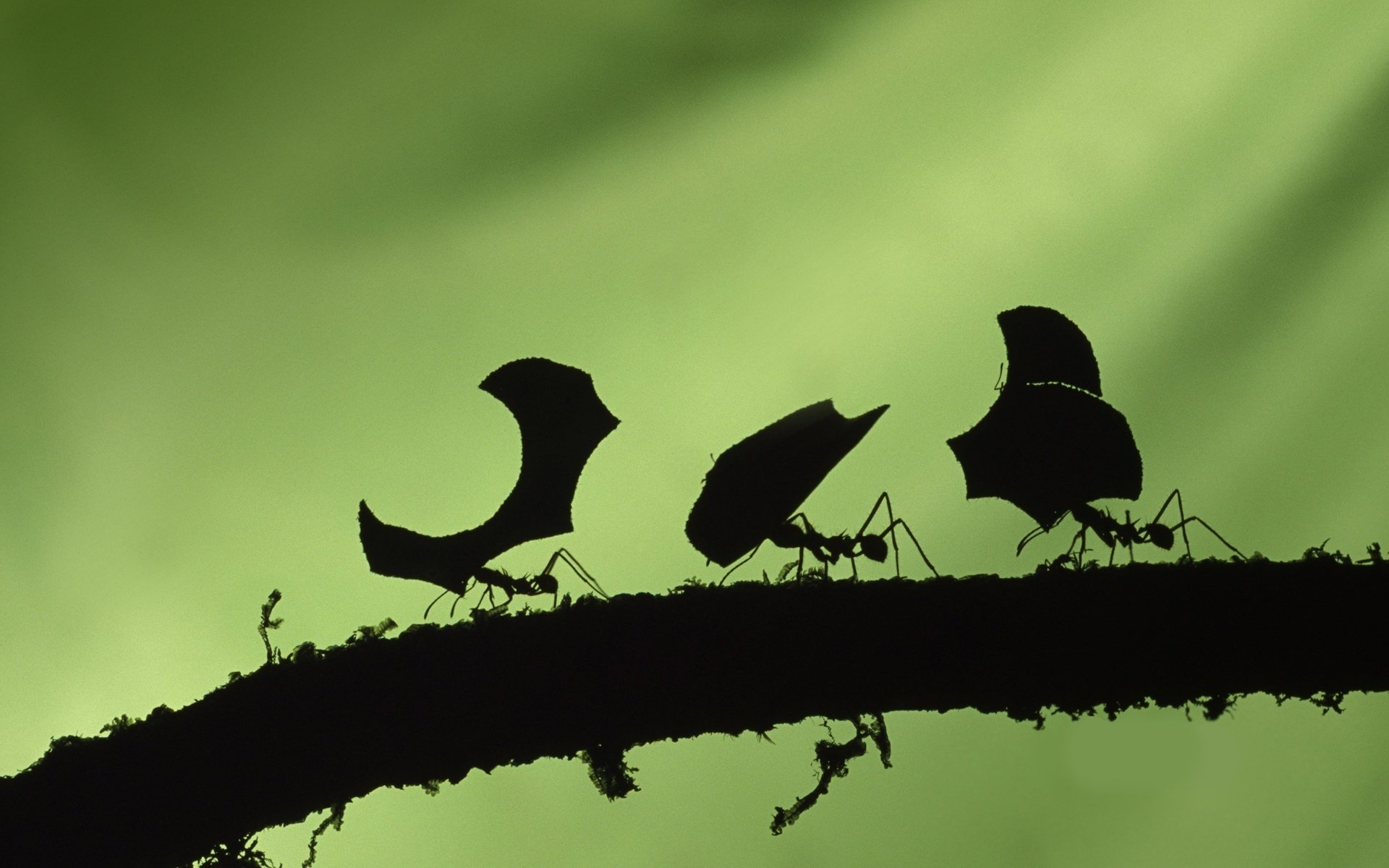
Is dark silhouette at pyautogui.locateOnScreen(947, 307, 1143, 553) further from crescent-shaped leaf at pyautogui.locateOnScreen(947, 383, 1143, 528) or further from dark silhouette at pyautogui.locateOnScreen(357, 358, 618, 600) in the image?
dark silhouette at pyautogui.locateOnScreen(357, 358, 618, 600)

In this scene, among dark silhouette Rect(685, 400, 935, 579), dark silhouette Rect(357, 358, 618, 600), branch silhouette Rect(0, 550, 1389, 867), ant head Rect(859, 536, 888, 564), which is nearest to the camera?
branch silhouette Rect(0, 550, 1389, 867)

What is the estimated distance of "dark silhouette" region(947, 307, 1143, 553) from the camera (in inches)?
85.6

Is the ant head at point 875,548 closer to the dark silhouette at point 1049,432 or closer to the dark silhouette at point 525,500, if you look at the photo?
the dark silhouette at point 1049,432

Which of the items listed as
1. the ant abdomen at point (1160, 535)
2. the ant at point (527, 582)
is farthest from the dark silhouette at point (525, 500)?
the ant abdomen at point (1160, 535)

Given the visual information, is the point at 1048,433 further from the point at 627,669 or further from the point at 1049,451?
the point at 627,669

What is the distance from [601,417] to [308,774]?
39.6 inches

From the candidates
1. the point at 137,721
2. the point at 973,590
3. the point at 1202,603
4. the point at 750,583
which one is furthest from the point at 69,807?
the point at 1202,603

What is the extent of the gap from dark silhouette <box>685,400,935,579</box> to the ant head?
1.00 meters

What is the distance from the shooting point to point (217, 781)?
190cm

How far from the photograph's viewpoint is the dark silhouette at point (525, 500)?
2158 mm

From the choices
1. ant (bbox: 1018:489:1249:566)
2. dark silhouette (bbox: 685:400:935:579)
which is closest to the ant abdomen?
ant (bbox: 1018:489:1249:566)

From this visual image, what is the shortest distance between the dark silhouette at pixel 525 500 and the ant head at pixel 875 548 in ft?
4.37

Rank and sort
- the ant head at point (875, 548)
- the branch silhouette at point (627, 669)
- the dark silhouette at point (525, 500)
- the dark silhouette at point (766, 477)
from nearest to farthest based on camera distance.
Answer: the branch silhouette at point (627, 669), the dark silhouette at point (766, 477), the dark silhouette at point (525, 500), the ant head at point (875, 548)

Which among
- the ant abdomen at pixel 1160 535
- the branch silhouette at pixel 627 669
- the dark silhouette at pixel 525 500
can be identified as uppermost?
the dark silhouette at pixel 525 500
